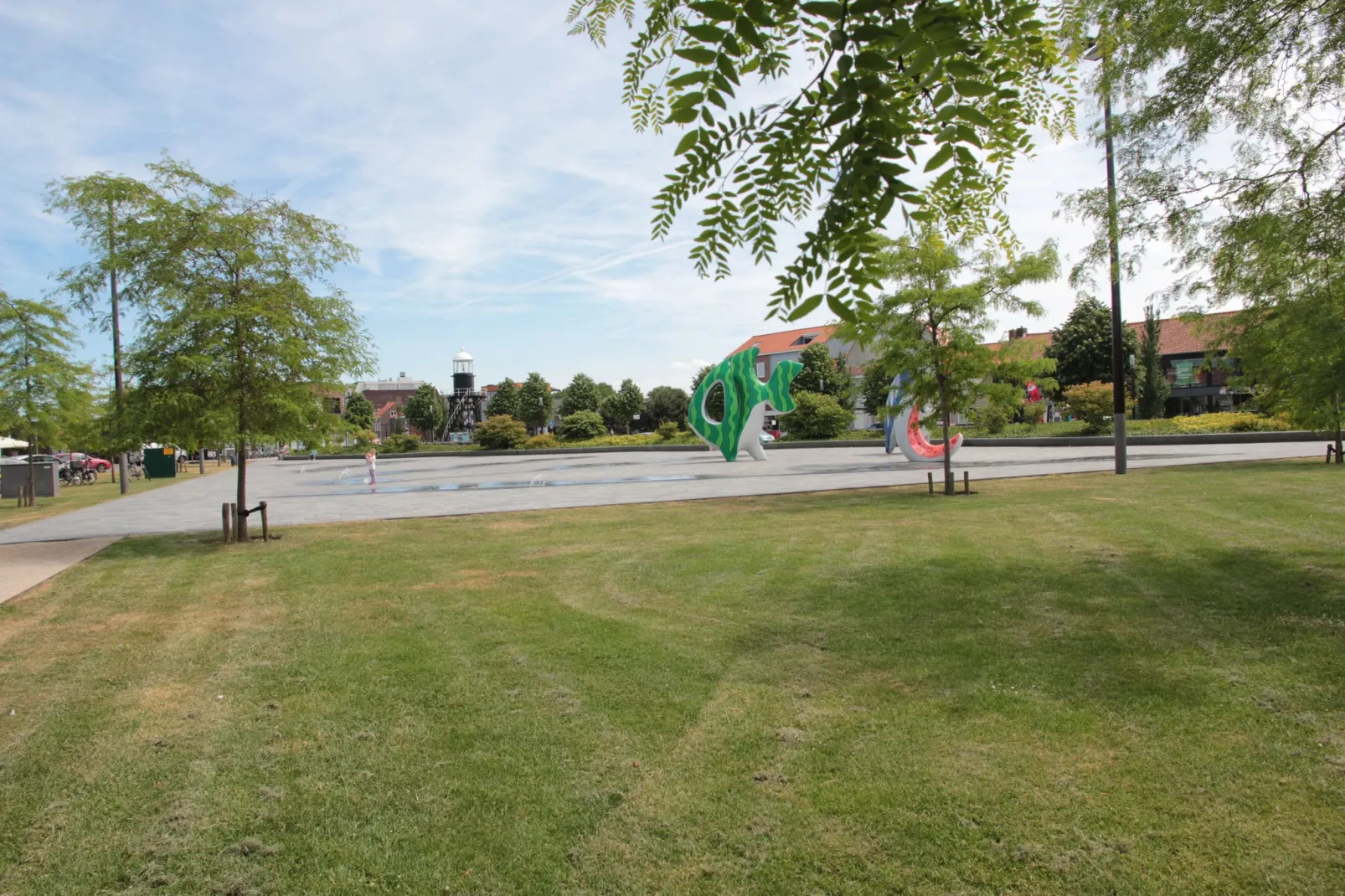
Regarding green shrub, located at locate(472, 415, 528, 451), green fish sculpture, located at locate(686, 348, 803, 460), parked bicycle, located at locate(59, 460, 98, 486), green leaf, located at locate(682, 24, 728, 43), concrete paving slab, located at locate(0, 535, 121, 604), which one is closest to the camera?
green leaf, located at locate(682, 24, 728, 43)

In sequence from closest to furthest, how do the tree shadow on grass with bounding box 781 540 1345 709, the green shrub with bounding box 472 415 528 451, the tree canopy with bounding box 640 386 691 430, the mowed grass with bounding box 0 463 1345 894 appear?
the mowed grass with bounding box 0 463 1345 894 < the tree shadow on grass with bounding box 781 540 1345 709 < the green shrub with bounding box 472 415 528 451 < the tree canopy with bounding box 640 386 691 430

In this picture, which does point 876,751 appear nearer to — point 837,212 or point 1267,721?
point 1267,721

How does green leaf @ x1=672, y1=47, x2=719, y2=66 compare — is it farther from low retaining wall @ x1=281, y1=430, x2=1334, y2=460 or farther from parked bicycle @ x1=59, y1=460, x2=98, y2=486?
parked bicycle @ x1=59, y1=460, x2=98, y2=486

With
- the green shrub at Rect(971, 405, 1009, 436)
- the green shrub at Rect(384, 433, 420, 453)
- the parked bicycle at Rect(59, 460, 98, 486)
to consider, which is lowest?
the parked bicycle at Rect(59, 460, 98, 486)

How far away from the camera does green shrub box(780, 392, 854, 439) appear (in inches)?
1914

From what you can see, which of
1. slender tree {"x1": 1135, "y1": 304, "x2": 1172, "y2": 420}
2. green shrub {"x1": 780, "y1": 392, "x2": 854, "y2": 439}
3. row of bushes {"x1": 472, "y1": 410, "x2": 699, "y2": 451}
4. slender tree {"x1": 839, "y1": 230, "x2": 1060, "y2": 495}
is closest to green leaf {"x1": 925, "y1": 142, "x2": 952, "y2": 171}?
slender tree {"x1": 839, "y1": 230, "x2": 1060, "y2": 495}

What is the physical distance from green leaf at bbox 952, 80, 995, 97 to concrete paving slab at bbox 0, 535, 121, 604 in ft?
36.5

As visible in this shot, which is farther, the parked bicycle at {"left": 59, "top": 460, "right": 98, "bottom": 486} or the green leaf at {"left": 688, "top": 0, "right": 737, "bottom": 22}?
the parked bicycle at {"left": 59, "top": 460, "right": 98, "bottom": 486}

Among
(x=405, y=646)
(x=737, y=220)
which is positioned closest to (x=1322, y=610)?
(x=737, y=220)

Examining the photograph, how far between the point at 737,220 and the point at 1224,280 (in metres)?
7.66

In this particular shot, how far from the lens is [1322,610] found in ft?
21.6

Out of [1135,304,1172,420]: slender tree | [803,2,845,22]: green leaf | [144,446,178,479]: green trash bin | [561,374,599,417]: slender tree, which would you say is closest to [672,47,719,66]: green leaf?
[803,2,845,22]: green leaf

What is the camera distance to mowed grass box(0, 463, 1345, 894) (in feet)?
11.0

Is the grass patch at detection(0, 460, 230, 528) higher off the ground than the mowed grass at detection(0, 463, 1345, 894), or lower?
higher
